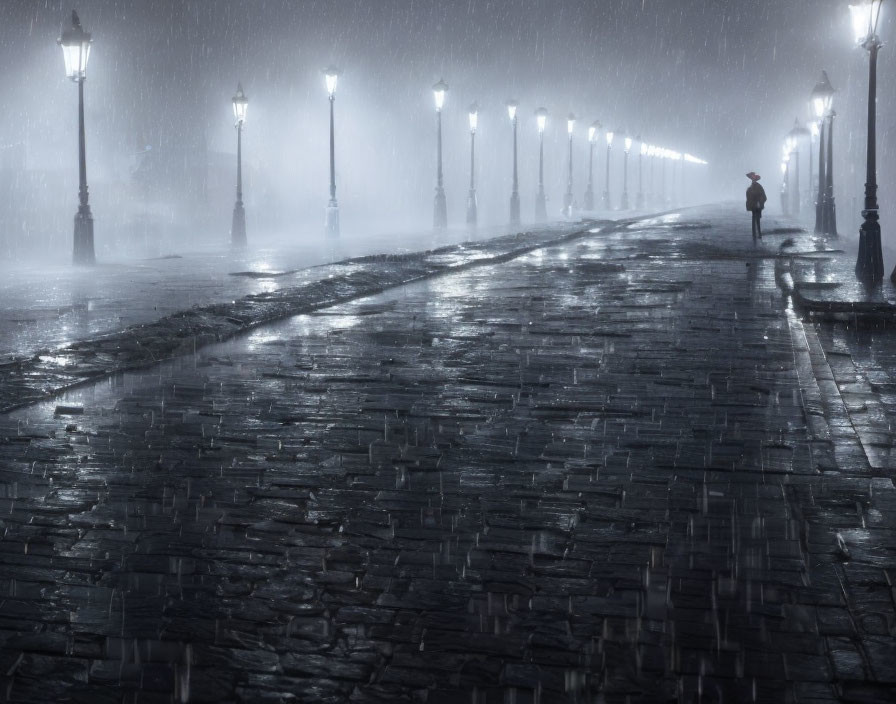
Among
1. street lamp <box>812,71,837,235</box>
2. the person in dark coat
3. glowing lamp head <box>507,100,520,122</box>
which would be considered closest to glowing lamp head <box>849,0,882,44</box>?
the person in dark coat

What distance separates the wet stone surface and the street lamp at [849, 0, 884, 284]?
340 inches

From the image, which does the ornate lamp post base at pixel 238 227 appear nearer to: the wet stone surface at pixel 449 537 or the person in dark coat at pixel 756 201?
the person in dark coat at pixel 756 201

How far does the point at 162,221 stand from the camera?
51156 mm

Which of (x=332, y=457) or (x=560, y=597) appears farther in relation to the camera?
(x=332, y=457)

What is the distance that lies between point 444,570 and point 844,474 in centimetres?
242

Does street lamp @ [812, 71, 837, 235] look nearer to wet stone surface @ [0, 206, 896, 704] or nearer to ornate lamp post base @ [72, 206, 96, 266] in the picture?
ornate lamp post base @ [72, 206, 96, 266]

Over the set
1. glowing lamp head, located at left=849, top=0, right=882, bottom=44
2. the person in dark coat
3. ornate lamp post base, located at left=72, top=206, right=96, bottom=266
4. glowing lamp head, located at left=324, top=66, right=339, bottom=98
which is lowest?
ornate lamp post base, located at left=72, top=206, right=96, bottom=266

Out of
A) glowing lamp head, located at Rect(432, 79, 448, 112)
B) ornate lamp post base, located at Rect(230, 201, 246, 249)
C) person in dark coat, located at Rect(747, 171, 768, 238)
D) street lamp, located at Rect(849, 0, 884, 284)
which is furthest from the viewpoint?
glowing lamp head, located at Rect(432, 79, 448, 112)

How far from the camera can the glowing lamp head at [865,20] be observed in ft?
59.9

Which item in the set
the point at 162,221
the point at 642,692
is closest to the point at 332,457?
the point at 642,692

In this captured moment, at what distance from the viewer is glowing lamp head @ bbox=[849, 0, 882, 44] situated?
719 inches

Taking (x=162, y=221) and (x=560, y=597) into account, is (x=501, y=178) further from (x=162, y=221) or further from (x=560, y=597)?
(x=560, y=597)

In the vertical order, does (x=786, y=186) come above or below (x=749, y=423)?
above

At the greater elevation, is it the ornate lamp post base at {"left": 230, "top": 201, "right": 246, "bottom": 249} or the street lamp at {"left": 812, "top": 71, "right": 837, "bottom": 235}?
the street lamp at {"left": 812, "top": 71, "right": 837, "bottom": 235}
